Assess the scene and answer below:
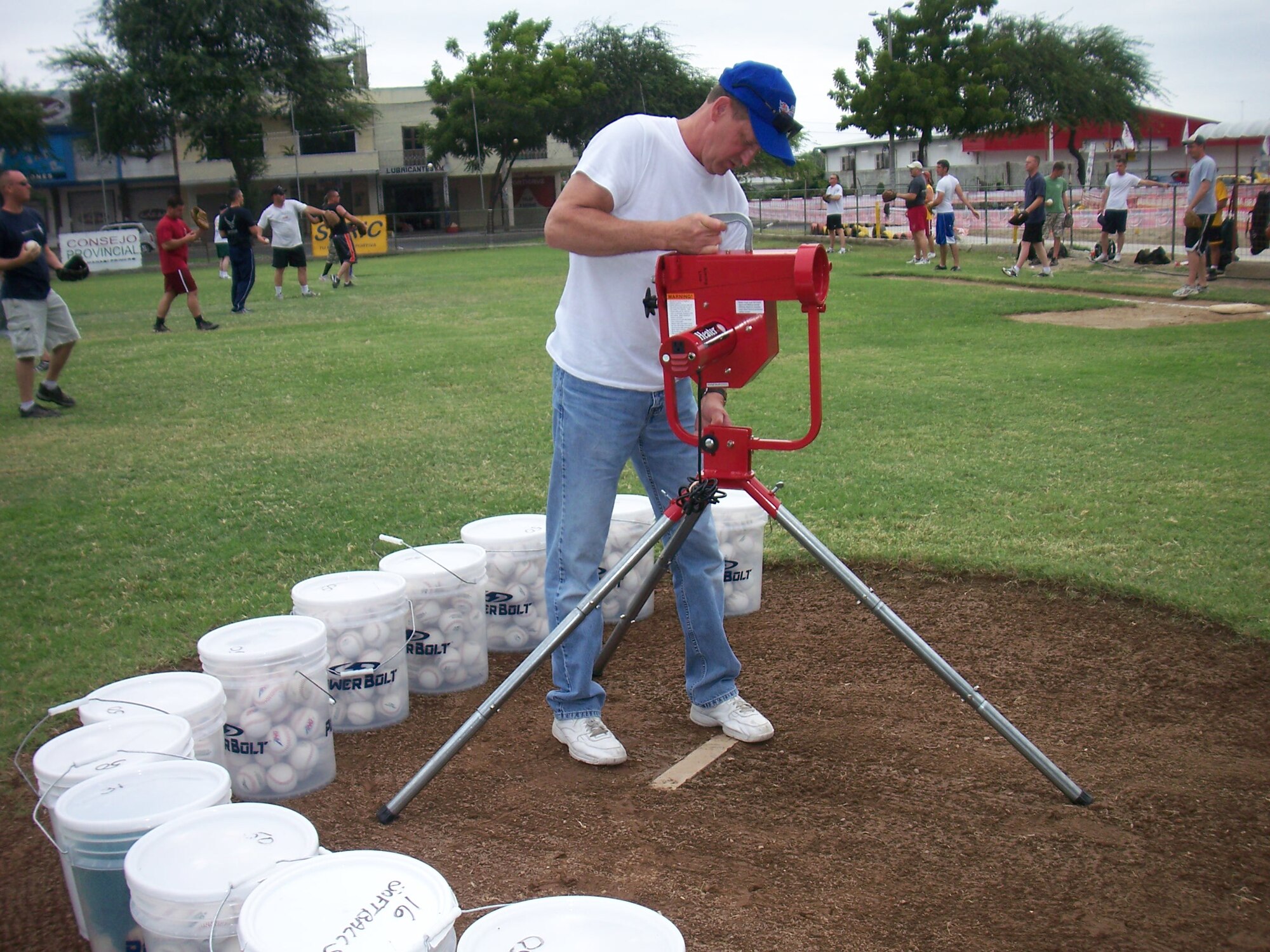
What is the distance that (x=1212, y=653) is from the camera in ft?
13.6

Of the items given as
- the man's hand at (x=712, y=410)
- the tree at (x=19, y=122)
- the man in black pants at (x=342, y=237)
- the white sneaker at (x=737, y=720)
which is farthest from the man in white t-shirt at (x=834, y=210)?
the tree at (x=19, y=122)

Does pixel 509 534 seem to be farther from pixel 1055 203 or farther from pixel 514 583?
pixel 1055 203

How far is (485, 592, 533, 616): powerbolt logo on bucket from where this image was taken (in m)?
4.37

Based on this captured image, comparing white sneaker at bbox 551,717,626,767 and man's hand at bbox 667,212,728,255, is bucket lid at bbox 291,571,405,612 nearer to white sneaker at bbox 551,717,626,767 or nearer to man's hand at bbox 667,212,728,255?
white sneaker at bbox 551,717,626,767

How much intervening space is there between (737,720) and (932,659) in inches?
37.8

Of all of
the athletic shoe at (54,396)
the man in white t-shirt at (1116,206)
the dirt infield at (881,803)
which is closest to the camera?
the dirt infield at (881,803)

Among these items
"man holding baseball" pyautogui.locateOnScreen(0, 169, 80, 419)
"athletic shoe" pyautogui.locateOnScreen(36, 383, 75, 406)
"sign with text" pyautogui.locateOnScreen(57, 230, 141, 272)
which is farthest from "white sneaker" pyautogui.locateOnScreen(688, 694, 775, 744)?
"sign with text" pyautogui.locateOnScreen(57, 230, 141, 272)

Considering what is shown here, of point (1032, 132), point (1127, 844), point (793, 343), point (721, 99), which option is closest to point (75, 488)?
point (721, 99)

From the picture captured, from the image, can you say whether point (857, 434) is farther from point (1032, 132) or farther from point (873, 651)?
point (1032, 132)

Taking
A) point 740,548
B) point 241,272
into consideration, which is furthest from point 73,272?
point 740,548

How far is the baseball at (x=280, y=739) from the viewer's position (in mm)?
3270

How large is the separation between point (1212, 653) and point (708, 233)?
9.17ft

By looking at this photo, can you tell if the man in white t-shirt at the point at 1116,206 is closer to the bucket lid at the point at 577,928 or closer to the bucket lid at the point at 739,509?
the bucket lid at the point at 739,509

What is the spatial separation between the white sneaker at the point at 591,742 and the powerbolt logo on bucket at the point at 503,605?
0.89 metres
